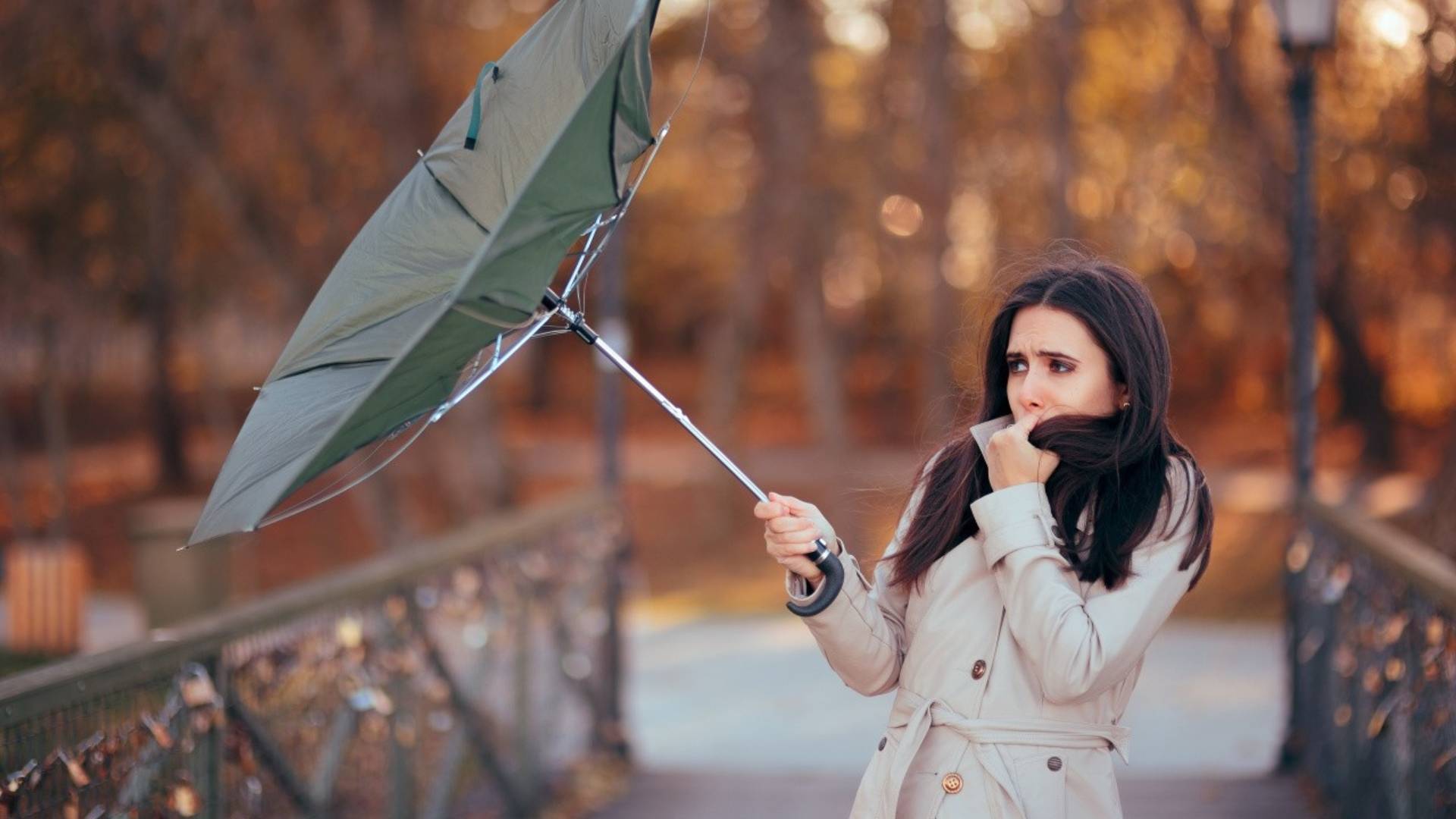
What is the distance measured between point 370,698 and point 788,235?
43.2ft

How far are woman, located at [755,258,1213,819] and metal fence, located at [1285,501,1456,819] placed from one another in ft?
5.63

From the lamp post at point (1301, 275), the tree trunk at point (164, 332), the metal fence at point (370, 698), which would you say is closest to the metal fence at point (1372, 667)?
the lamp post at point (1301, 275)

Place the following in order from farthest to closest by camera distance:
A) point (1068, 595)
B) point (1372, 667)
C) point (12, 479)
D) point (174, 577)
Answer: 1. point (12, 479)
2. point (174, 577)
3. point (1372, 667)
4. point (1068, 595)

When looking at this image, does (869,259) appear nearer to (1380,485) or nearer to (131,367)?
(1380,485)

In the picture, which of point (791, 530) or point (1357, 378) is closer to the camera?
point (791, 530)

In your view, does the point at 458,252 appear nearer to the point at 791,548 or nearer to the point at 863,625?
the point at 791,548

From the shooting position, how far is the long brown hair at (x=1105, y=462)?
2475 millimetres

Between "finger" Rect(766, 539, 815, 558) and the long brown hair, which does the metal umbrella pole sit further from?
the long brown hair

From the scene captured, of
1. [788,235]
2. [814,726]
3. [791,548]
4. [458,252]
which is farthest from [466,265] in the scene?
[788,235]

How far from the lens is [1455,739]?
3.78 meters

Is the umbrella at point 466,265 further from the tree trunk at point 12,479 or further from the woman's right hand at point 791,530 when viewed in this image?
the tree trunk at point 12,479

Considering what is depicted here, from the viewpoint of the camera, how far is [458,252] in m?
2.56

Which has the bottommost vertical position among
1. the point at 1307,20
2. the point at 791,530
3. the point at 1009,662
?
the point at 1009,662

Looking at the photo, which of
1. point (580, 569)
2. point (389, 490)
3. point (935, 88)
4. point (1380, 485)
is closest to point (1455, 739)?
point (580, 569)
